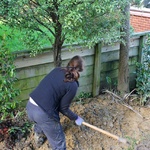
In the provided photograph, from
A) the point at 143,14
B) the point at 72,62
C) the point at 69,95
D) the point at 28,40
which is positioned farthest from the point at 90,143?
the point at 143,14

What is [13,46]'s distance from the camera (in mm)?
4688

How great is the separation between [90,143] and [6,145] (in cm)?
112

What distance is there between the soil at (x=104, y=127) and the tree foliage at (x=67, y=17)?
3.96 ft

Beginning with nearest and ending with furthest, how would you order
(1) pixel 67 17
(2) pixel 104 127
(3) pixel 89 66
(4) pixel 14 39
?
(1) pixel 67 17 < (2) pixel 104 127 < (3) pixel 89 66 < (4) pixel 14 39

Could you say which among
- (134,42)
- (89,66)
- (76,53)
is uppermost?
(134,42)

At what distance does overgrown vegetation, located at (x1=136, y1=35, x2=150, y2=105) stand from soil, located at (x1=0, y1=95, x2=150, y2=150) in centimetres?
20

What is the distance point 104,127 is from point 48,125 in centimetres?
110

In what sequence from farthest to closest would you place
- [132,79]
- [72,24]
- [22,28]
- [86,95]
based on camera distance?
[132,79] → [86,95] → [22,28] → [72,24]

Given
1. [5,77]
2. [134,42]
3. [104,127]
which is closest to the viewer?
[5,77]

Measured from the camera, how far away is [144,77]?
14.4 feet

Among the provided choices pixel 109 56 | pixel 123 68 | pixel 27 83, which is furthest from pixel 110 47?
pixel 27 83

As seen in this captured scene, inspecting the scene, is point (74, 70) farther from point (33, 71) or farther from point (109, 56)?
point (109, 56)

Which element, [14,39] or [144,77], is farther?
[14,39]

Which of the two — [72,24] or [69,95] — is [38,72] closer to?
[69,95]
